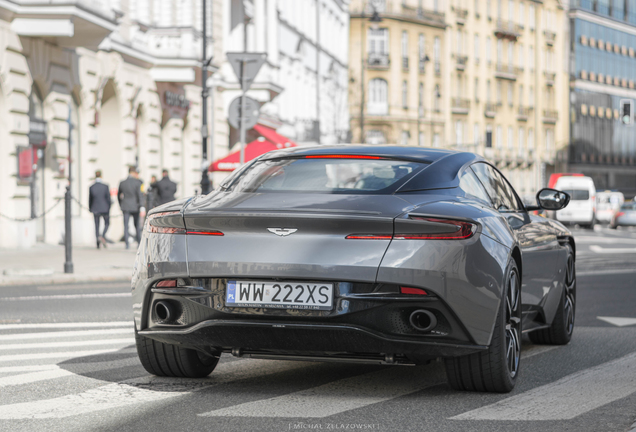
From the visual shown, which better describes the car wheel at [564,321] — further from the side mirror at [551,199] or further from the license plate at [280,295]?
the license plate at [280,295]

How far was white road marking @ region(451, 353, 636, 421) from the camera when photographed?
532 cm

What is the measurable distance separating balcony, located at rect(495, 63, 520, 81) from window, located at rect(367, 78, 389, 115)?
1254 cm

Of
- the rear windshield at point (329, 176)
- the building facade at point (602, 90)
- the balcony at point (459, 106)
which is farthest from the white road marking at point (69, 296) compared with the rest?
the building facade at point (602, 90)

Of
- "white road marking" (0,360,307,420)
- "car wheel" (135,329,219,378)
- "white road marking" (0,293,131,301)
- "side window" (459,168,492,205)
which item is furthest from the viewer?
"white road marking" (0,293,131,301)

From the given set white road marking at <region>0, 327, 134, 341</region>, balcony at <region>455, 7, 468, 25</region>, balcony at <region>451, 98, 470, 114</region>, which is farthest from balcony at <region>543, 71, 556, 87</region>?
white road marking at <region>0, 327, 134, 341</region>

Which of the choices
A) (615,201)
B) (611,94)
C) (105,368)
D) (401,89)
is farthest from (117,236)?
(611,94)

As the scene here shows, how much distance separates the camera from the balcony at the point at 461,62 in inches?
3605

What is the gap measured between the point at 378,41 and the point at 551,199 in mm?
83352

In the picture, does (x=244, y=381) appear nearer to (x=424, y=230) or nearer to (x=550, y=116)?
(x=424, y=230)

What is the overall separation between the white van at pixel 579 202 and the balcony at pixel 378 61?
37864mm

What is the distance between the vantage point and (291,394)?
5.82 metres

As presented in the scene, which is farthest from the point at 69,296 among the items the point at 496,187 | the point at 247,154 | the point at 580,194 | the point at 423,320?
the point at 580,194

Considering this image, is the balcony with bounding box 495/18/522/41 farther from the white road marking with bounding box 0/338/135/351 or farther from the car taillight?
the car taillight

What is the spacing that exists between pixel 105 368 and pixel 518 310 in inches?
98.2
